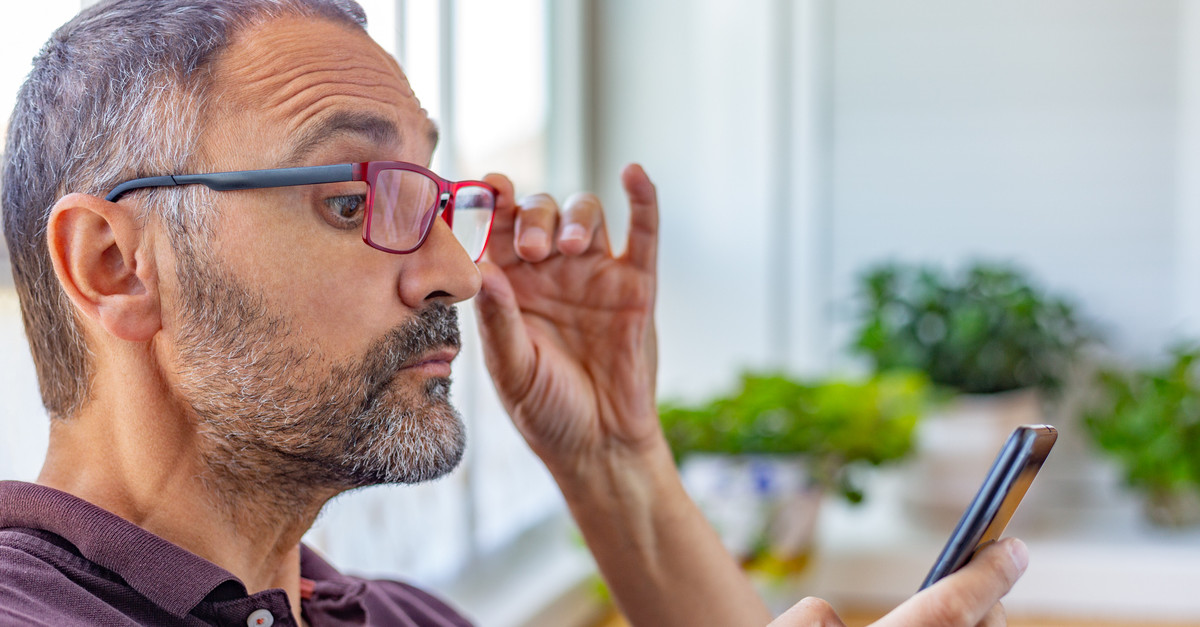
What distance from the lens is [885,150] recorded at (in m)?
2.92

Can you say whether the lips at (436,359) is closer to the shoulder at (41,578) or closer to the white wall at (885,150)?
the shoulder at (41,578)

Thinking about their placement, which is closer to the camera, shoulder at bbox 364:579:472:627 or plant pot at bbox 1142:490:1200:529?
shoulder at bbox 364:579:472:627

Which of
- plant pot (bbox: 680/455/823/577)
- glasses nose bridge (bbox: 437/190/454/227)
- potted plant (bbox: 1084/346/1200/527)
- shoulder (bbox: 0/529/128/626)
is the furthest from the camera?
potted plant (bbox: 1084/346/1200/527)

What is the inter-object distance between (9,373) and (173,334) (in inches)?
12.8

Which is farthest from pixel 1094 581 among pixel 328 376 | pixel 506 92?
pixel 328 376

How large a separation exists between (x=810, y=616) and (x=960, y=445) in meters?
1.91

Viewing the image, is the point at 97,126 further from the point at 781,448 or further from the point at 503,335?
the point at 781,448

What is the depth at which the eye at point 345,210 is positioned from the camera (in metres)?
0.85

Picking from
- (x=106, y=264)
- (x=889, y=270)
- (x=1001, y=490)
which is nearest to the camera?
(x=1001, y=490)

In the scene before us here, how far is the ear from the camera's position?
80 cm

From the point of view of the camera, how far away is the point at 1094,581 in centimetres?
246

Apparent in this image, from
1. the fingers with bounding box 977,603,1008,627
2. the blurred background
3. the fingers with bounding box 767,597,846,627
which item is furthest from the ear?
the blurred background

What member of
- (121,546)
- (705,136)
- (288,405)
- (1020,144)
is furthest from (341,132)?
(1020,144)

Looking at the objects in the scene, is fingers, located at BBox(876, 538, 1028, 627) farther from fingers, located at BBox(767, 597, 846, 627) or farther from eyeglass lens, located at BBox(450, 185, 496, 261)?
eyeglass lens, located at BBox(450, 185, 496, 261)
